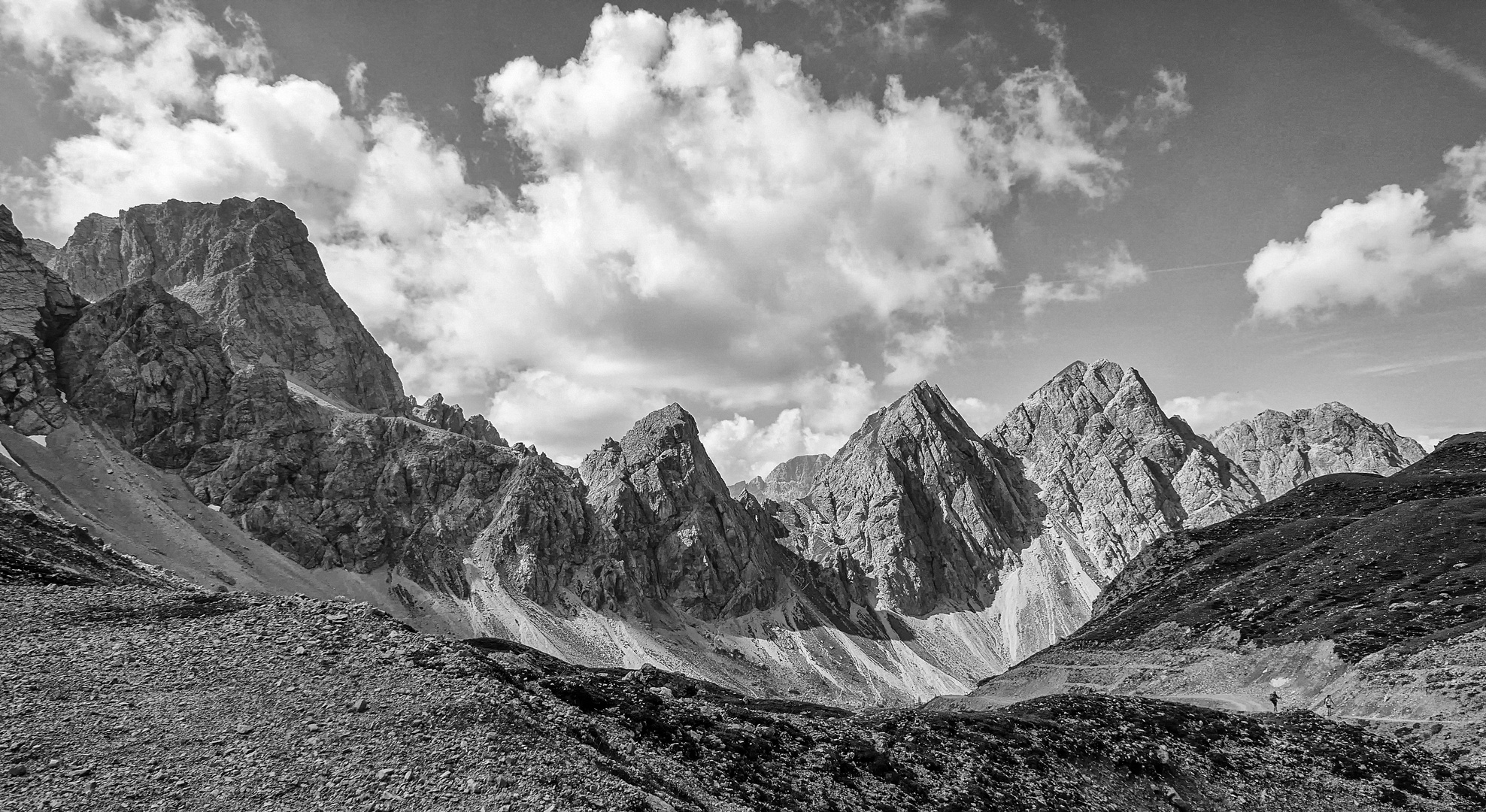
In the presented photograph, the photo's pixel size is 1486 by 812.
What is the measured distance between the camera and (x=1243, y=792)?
1281 inches

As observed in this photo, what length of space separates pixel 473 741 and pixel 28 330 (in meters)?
233

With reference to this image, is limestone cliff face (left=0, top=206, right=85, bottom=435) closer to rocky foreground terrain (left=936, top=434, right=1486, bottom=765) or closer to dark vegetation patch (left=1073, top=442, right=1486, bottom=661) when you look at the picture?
rocky foreground terrain (left=936, top=434, right=1486, bottom=765)

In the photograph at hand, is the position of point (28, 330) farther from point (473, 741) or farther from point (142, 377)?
point (473, 741)

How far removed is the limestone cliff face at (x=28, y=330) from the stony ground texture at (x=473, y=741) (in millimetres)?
183452

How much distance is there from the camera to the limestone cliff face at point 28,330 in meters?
160

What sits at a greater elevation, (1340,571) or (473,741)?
(1340,571)

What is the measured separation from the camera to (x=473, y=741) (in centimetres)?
1788

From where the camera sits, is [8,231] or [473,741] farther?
[8,231]

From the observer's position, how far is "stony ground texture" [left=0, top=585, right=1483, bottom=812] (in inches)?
671

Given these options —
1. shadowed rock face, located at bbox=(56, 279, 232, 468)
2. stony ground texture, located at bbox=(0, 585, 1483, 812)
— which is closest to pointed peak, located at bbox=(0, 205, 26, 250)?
shadowed rock face, located at bbox=(56, 279, 232, 468)

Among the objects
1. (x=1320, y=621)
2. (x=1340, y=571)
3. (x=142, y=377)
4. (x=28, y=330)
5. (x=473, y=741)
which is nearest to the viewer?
(x=473, y=741)

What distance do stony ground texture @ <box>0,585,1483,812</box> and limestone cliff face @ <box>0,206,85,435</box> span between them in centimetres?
18345

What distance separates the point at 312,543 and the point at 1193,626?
20048cm

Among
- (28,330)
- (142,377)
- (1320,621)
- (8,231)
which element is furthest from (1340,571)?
(8,231)
